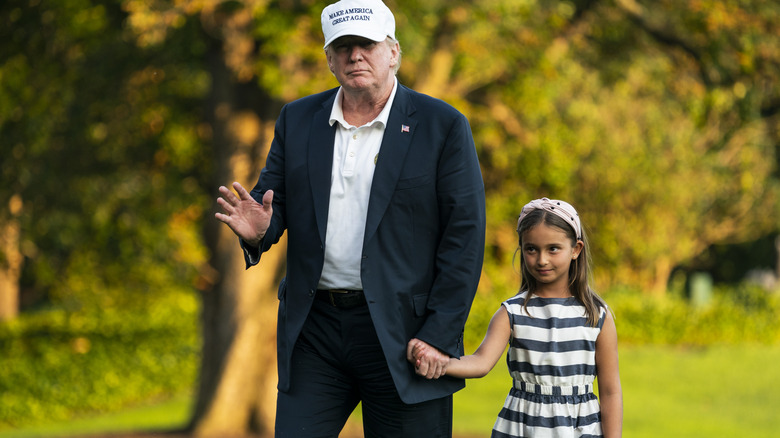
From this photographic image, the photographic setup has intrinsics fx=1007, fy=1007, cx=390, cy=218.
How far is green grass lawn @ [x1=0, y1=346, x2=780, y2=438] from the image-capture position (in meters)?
13.2

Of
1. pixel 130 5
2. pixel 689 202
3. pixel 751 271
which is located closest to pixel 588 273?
pixel 130 5

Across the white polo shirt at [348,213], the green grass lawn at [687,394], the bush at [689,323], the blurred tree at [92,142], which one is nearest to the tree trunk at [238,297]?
the blurred tree at [92,142]

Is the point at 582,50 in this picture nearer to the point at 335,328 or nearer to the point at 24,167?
the point at 24,167

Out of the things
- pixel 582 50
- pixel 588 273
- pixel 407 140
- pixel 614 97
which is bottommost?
pixel 588 273

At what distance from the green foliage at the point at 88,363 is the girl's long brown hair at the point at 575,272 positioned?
492 inches

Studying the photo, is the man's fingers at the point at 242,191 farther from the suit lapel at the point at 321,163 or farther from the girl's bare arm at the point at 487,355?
the girl's bare arm at the point at 487,355

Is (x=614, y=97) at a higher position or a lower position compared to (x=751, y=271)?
higher

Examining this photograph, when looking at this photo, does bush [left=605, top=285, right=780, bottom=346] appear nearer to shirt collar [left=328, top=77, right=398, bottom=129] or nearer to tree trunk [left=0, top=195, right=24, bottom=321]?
tree trunk [left=0, top=195, right=24, bottom=321]

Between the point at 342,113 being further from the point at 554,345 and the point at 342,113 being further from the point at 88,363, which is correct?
the point at 88,363

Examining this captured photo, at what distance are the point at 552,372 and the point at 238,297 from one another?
7083mm

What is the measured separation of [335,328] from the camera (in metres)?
3.32

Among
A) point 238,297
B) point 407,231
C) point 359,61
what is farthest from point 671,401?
point 359,61

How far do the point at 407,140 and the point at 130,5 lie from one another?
17.2ft

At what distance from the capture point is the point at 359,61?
10.6 feet
